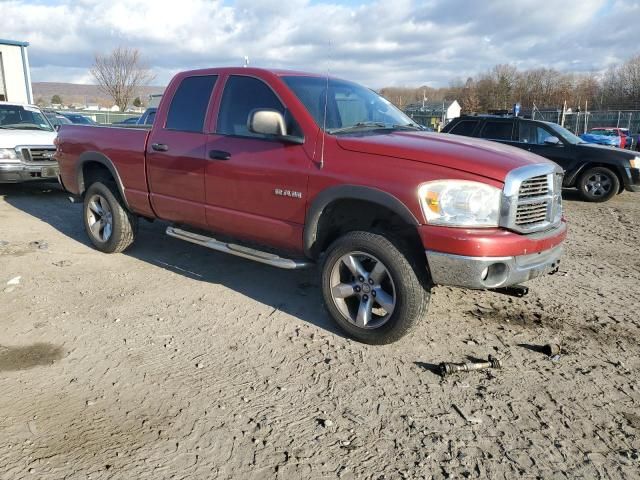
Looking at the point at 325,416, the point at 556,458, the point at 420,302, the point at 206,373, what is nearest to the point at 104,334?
the point at 206,373

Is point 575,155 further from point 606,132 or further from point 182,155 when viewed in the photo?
point 606,132

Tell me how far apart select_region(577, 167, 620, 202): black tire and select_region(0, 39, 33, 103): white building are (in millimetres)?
21745

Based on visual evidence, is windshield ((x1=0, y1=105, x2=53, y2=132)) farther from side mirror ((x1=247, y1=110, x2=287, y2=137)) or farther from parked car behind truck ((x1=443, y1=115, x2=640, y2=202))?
parked car behind truck ((x1=443, y1=115, x2=640, y2=202))

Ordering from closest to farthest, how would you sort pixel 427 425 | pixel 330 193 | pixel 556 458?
pixel 556 458, pixel 427 425, pixel 330 193

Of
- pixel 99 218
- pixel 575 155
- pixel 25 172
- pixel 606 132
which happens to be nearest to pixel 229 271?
pixel 99 218

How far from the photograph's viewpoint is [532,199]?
3572 millimetres

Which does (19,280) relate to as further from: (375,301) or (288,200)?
(375,301)

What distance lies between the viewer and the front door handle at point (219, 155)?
4439 millimetres

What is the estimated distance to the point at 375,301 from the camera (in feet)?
12.4

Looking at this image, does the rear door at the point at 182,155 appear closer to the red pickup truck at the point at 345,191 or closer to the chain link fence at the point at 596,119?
the red pickup truck at the point at 345,191

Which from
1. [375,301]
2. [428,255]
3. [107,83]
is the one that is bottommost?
[375,301]

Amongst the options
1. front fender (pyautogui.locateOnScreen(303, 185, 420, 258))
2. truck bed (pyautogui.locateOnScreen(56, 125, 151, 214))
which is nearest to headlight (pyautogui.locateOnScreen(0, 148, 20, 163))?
truck bed (pyautogui.locateOnScreen(56, 125, 151, 214))

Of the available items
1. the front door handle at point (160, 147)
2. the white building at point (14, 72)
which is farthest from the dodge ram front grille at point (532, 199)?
the white building at point (14, 72)

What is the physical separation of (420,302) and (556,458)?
1.26 metres
